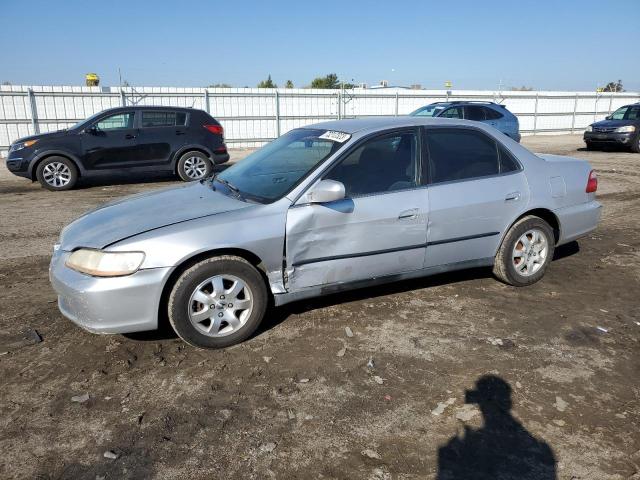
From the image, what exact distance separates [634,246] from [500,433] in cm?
473

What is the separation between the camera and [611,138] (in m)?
17.3

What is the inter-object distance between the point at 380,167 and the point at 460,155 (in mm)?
813

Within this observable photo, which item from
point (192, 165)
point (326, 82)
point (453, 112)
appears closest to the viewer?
point (192, 165)

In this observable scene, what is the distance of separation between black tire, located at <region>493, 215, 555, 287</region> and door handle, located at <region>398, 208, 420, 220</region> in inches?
43.1

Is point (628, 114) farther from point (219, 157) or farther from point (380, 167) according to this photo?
point (380, 167)

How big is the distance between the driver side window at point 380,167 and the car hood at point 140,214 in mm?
813

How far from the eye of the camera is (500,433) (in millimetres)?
2799

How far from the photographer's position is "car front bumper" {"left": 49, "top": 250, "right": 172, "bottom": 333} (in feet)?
11.1

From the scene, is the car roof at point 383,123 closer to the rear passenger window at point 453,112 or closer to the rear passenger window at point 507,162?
the rear passenger window at point 507,162

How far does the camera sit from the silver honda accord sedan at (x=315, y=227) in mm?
3490

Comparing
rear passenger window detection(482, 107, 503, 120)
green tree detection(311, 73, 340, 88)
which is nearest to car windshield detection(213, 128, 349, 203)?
rear passenger window detection(482, 107, 503, 120)

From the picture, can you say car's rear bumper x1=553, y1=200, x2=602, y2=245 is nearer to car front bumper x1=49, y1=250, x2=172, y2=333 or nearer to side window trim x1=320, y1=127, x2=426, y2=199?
side window trim x1=320, y1=127, x2=426, y2=199

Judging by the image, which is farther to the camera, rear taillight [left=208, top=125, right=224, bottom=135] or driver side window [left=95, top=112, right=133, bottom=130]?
rear taillight [left=208, top=125, right=224, bottom=135]

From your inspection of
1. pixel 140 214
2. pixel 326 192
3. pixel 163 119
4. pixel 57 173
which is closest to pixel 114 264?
pixel 140 214
